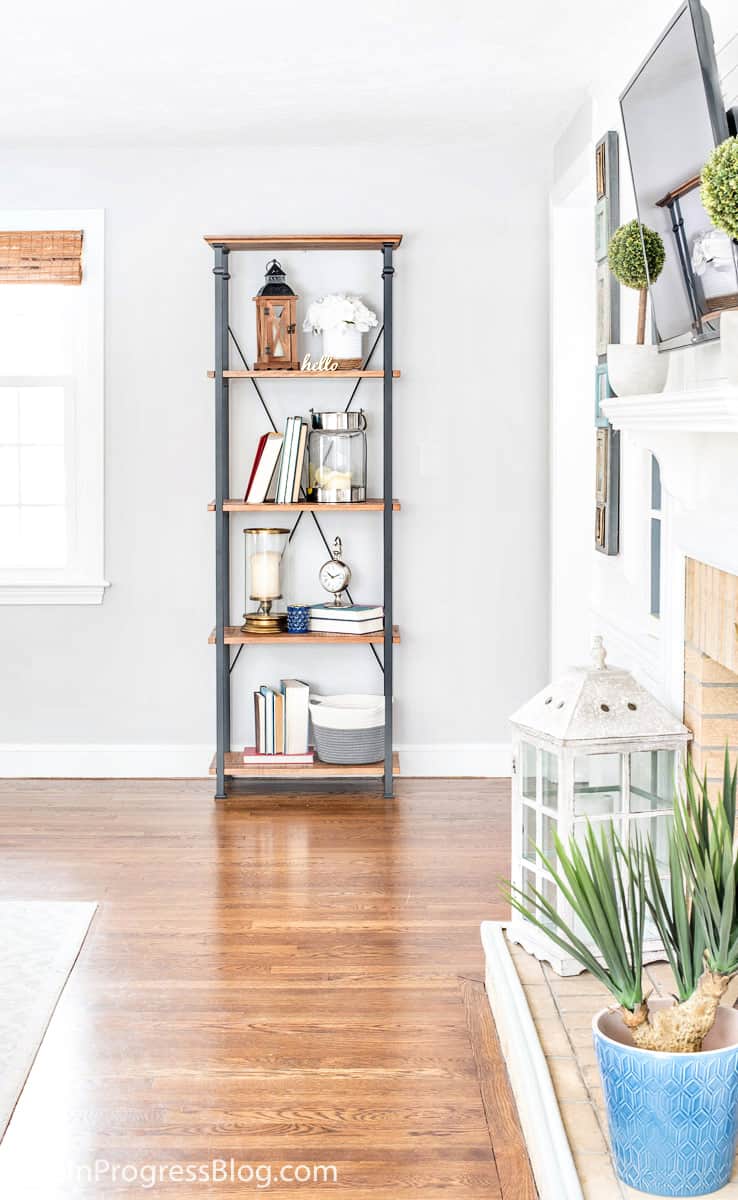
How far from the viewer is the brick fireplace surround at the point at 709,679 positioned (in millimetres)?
2660

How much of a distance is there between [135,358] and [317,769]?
1.79 meters

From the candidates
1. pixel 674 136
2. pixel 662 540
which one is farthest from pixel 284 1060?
pixel 674 136

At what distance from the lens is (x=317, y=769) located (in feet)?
15.4

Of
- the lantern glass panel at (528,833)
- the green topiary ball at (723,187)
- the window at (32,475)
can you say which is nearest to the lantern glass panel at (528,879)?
the lantern glass panel at (528,833)

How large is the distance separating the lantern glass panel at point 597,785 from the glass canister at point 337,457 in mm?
2083

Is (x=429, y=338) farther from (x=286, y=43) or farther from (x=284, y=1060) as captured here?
(x=284, y=1060)

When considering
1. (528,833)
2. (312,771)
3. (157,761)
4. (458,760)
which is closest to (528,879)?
(528,833)

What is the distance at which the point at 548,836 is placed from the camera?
2.87 meters

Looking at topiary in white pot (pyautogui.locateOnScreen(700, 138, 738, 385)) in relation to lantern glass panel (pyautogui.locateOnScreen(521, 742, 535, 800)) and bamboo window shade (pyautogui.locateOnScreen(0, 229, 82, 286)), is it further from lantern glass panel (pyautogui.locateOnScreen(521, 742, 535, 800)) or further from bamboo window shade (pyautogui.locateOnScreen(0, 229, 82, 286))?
bamboo window shade (pyautogui.locateOnScreen(0, 229, 82, 286))

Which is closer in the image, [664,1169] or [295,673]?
[664,1169]

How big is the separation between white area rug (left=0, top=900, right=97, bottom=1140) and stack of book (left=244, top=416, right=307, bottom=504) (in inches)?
69.0

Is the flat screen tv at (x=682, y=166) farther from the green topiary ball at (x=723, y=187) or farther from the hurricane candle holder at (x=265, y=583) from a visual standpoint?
the hurricane candle holder at (x=265, y=583)

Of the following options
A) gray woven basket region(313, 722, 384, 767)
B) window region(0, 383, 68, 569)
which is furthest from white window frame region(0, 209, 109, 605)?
gray woven basket region(313, 722, 384, 767)

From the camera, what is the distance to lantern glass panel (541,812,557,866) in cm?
284
